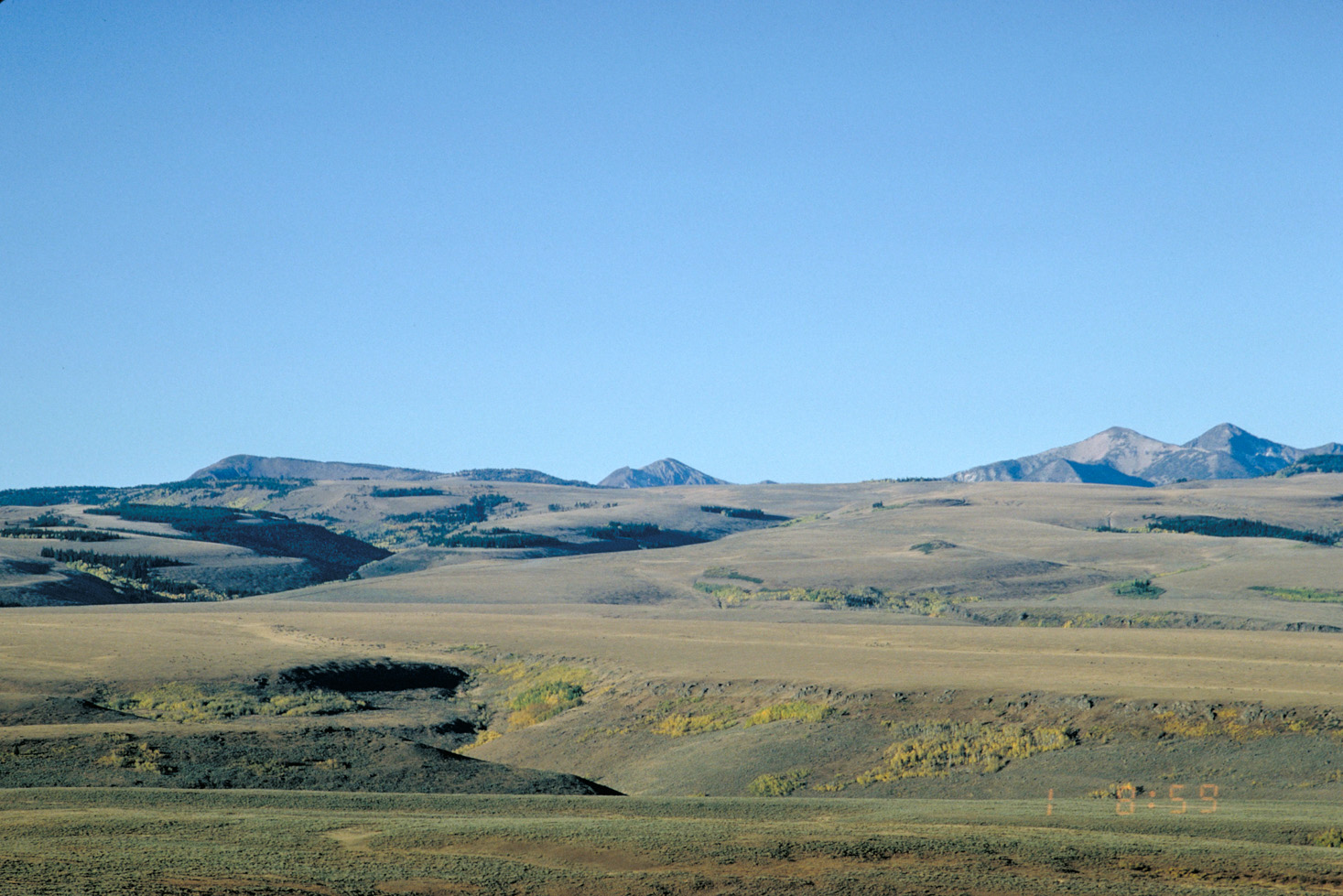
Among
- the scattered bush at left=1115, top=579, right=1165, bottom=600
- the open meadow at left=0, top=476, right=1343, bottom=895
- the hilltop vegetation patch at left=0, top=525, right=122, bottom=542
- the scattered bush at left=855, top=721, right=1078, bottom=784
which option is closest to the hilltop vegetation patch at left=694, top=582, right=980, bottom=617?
the open meadow at left=0, top=476, right=1343, bottom=895

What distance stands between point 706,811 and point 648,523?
6438 inches

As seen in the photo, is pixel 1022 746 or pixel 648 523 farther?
pixel 648 523

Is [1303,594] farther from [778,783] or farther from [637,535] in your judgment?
[637,535]

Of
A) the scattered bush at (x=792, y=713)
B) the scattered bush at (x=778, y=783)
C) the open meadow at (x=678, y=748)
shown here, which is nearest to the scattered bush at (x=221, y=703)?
the open meadow at (x=678, y=748)

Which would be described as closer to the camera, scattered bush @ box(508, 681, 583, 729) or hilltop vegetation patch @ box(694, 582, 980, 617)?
scattered bush @ box(508, 681, 583, 729)

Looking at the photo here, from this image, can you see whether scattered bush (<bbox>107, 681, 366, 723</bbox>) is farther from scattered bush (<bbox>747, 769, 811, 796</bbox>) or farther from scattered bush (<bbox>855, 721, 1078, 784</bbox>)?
scattered bush (<bbox>855, 721, 1078, 784</bbox>)

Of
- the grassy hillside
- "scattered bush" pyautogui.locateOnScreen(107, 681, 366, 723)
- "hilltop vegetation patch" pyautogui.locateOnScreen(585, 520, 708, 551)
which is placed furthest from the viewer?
"hilltop vegetation patch" pyautogui.locateOnScreen(585, 520, 708, 551)

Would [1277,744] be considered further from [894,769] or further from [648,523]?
[648,523]

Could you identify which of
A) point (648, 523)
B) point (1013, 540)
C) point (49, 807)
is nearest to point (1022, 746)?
point (49, 807)

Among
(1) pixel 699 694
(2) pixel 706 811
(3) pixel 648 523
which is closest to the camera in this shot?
(2) pixel 706 811

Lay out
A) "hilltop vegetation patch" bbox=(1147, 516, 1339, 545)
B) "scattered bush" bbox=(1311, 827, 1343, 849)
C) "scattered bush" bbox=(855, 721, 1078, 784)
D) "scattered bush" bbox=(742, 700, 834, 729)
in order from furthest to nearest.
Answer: "hilltop vegetation patch" bbox=(1147, 516, 1339, 545), "scattered bush" bbox=(742, 700, 834, 729), "scattered bush" bbox=(855, 721, 1078, 784), "scattered bush" bbox=(1311, 827, 1343, 849)

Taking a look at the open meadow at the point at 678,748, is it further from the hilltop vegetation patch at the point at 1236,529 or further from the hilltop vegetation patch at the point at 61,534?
the hilltop vegetation patch at the point at 61,534

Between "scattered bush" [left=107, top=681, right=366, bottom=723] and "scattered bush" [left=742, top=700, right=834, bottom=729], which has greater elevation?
"scattered bush" [left=742, top=700, right=834, bottom=729]

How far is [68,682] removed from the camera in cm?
3734
